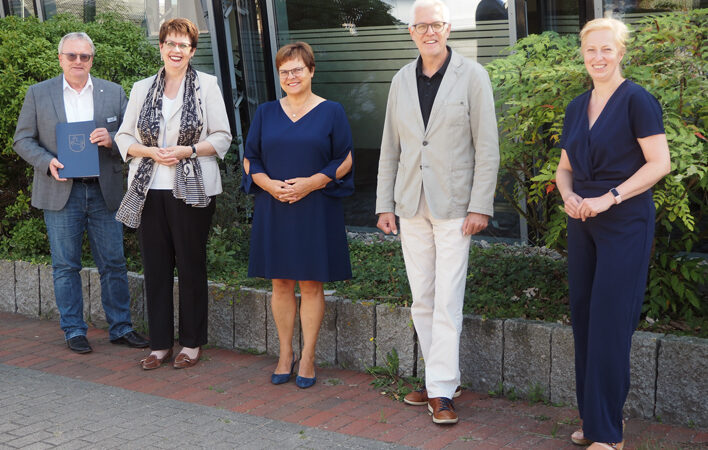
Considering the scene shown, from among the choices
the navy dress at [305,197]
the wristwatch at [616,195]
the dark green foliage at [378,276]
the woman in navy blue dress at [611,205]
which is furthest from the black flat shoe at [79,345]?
the wristwatch at [616,195]

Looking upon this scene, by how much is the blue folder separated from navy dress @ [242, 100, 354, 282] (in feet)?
4.66

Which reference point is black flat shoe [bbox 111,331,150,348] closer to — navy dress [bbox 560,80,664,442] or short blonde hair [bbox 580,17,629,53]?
navy dress [bbox 560,80,664,442]

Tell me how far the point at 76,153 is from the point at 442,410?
10.7ft

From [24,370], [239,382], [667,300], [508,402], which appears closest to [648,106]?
[667,300]

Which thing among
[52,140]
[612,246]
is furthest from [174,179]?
[612,246]

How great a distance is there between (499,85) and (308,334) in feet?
6.46

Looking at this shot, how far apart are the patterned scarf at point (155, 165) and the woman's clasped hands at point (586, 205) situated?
254 centimetres

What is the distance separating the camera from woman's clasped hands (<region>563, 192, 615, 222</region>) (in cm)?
384

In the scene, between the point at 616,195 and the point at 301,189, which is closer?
the point at 616,195

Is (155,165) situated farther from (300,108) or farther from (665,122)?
(665,122)

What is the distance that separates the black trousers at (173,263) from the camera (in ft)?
18.5

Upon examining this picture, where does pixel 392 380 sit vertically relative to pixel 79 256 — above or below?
below

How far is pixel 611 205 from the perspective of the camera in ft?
12.7

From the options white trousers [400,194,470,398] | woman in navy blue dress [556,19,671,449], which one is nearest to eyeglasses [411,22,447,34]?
woman in navy blue dress [556,19,671,449]
